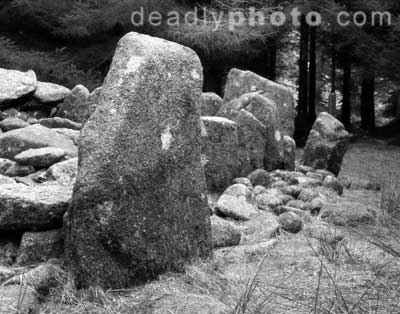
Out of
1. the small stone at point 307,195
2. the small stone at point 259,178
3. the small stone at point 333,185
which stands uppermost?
the small stone at point 307,195

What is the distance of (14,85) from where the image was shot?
9.27m

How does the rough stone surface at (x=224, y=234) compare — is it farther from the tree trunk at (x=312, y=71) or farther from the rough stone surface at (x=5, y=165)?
the tree trunk at (x=312, y=71)

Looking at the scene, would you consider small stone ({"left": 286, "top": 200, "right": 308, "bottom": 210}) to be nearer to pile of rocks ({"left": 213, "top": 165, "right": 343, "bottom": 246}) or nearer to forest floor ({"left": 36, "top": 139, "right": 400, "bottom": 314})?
pile of rocks ({"left": 213, "top": 165, "right": 343, "bottom": 246})

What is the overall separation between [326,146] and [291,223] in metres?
3.86

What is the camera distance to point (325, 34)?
666 inches

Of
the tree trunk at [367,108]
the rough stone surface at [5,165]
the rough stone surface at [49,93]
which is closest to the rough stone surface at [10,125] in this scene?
the rough stone surface at [5,165]

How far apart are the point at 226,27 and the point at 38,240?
10618mm

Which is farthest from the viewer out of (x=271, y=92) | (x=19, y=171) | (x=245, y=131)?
(x=271, y=92)

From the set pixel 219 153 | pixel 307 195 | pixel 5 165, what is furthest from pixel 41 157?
pixel 307 195

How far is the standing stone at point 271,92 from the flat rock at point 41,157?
4986 millimetres

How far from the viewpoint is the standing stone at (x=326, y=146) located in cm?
857

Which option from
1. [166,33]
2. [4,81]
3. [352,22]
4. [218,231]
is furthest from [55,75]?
[218,231]

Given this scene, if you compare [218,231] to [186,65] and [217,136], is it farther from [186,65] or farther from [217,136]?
[217,136]

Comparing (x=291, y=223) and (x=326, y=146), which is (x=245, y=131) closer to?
(x=326, y=146)
